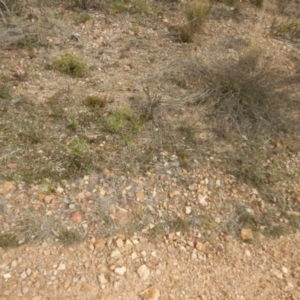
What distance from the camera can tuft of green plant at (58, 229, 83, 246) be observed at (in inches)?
95.6

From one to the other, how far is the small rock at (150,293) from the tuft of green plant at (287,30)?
12.4 ft

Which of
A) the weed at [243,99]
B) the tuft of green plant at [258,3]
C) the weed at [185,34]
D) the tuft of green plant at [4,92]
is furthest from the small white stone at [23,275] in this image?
the tuft of green plant at [258,3]

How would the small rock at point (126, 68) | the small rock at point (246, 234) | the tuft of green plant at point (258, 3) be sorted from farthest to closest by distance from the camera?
the tuft of green plant at point (258, 3) → the small rock at point (126, 68) → the small rock at point (246, 234)

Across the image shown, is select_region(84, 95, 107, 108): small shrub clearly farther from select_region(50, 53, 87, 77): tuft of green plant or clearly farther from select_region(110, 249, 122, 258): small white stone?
select_region(110, 249, 122, 258): small white stone

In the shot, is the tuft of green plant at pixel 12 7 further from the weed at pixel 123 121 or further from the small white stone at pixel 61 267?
the small white stone at pixel 61 267

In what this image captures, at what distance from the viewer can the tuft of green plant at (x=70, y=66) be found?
12.7 ft

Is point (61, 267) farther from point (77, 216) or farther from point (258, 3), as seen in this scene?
point (258, 3)

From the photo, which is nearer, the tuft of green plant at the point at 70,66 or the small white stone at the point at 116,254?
the small white stone at the point at 116,254

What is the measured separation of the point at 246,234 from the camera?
8.38ft

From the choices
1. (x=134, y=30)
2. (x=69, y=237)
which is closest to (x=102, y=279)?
(x=69, y=237)

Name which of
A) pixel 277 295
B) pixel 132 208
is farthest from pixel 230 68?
A: pixel 277 295

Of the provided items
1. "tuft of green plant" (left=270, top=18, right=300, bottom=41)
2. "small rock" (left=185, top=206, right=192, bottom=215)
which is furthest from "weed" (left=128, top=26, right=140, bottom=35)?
"small rock" (left=185, top=206, right=192, bottom=215)

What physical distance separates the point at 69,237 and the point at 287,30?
12.8 ft

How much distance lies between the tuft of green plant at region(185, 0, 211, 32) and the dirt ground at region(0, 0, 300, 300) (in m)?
0.22
